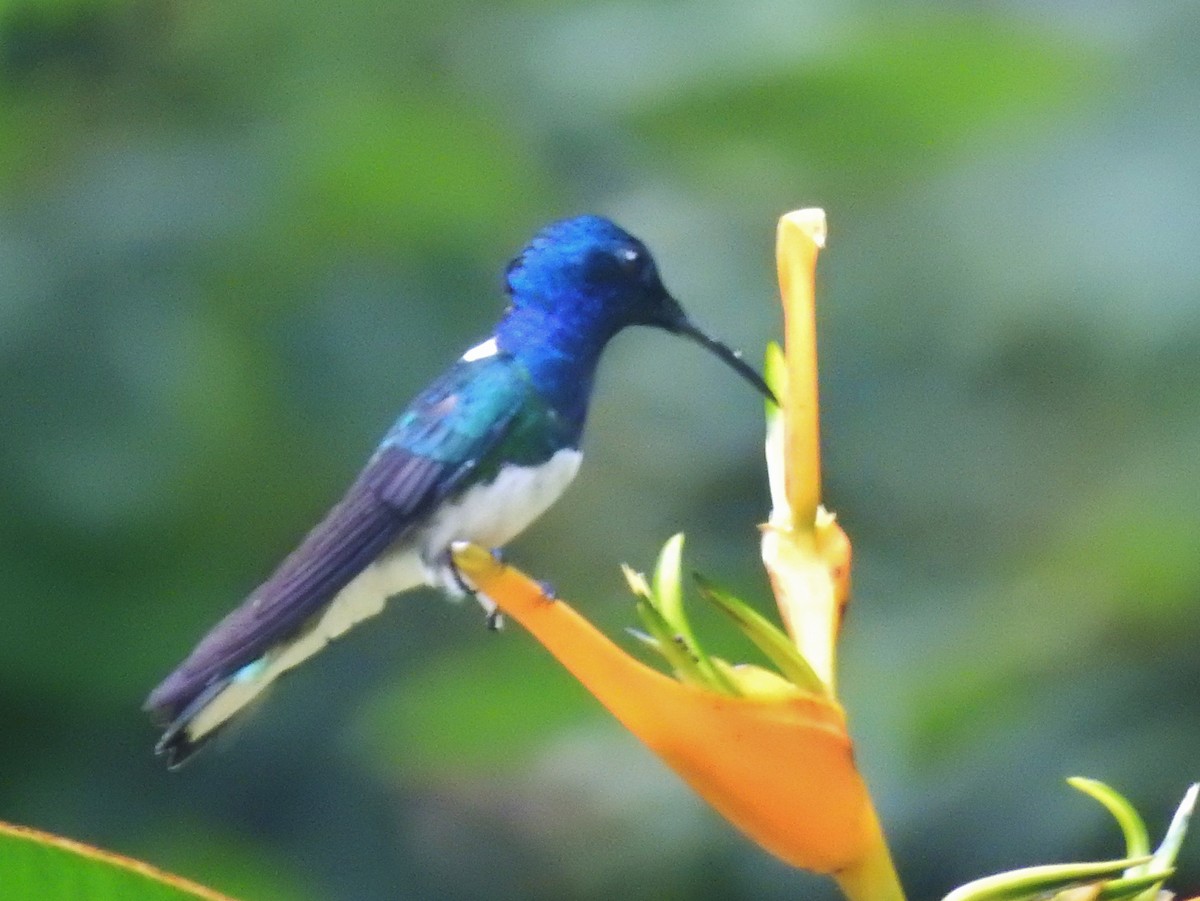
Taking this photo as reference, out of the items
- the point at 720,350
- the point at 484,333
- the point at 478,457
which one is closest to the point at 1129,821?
the point at 720,350

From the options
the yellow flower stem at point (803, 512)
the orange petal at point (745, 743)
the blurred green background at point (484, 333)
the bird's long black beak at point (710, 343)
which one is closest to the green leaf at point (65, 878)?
the orange petal at point (745, 743)

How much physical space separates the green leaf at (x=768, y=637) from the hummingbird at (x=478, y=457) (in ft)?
0.90

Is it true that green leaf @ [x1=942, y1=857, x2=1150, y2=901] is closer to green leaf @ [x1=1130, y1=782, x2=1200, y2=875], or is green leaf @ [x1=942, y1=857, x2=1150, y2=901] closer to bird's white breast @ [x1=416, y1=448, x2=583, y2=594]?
green leaf @ [x1=1130, y1=782, x2=1200, y2=875]

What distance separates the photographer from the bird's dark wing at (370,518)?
1032 millimetres

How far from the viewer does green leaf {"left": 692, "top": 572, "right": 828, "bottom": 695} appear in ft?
2.63

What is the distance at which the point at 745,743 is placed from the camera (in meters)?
0.84

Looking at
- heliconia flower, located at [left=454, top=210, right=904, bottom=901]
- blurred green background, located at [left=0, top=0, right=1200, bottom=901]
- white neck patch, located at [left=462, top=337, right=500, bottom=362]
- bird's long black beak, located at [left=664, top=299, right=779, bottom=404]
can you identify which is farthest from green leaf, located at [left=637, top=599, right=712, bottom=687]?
blurred green background, located at [left=0, top=0, right=1200, bottom=901]

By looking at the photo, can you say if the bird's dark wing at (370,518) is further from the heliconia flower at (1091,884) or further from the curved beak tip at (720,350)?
the heliconia flower at (1091,884)

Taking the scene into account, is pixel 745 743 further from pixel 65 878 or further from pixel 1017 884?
pixel 65 878

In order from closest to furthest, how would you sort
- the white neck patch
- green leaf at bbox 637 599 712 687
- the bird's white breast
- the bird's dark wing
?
1. green leaf at bbox 637 599 712 687
2. the bird's dark wing
3. the bird's white breast
4. the white neck patch

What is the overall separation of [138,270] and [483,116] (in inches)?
15.8

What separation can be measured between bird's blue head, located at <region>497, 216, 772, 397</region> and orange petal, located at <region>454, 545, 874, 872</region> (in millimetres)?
435

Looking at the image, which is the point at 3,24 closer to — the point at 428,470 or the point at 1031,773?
the point at 428,470

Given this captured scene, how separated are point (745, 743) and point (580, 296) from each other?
527 millimetres
